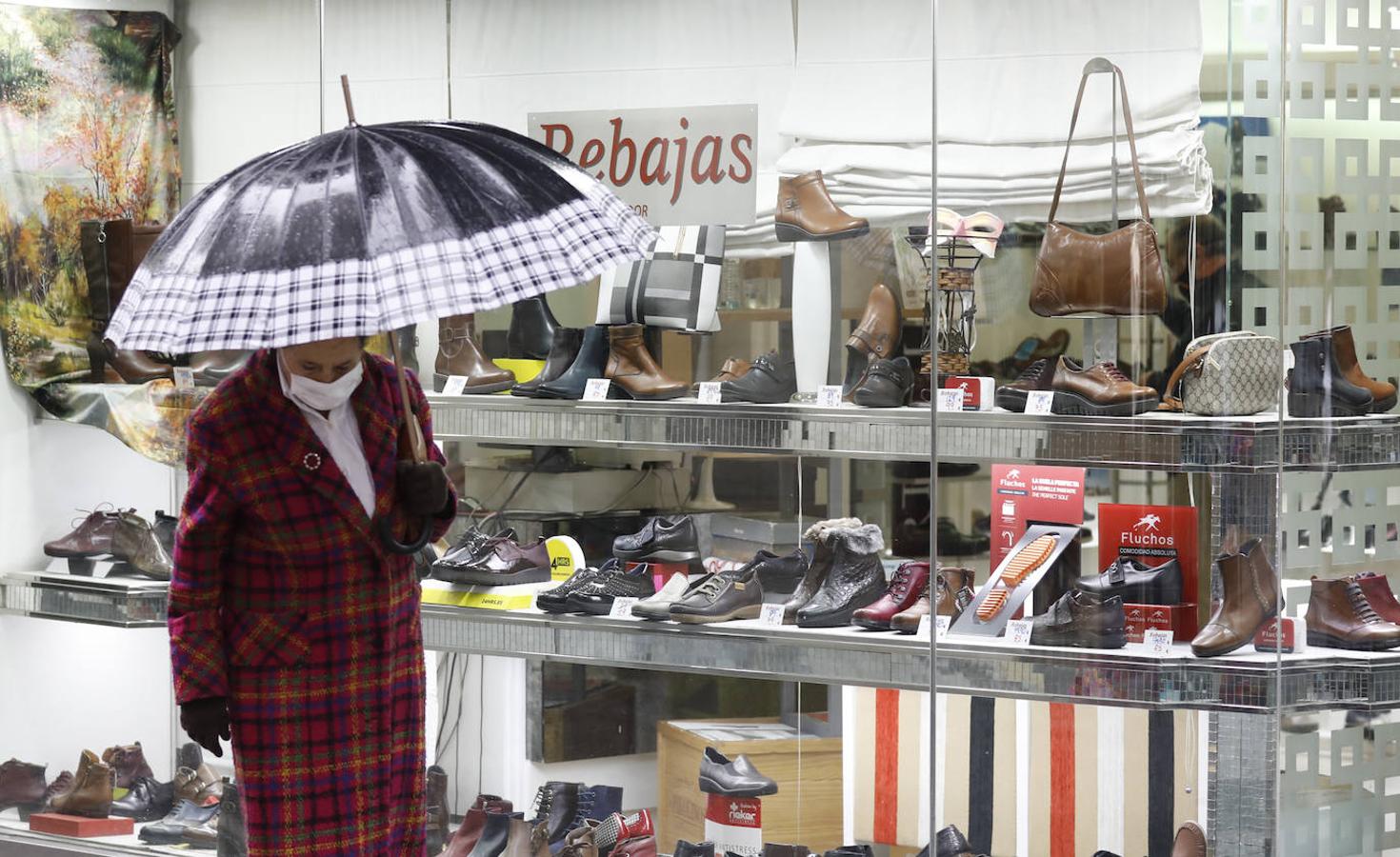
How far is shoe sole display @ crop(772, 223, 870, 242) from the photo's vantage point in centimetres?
358

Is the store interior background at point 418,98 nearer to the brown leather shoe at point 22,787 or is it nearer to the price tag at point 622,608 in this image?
the brown leather shoe at point 22,787

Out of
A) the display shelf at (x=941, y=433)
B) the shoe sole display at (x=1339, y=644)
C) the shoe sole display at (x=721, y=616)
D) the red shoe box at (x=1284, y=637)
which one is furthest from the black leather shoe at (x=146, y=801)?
the shoe sole display at (x=1339, y=644)

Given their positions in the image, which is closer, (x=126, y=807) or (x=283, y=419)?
(x=283, y=419)

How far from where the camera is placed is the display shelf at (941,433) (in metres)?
3.14

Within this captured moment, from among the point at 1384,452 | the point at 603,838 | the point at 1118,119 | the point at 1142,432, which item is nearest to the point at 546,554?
the point at 603,838

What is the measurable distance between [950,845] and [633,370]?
1.43 metres

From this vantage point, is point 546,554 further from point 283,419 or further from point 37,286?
point 37,286

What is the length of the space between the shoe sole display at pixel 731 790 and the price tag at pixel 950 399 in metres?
1.10

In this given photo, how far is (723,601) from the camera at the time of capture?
348cm

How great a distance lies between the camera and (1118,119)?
3.37 meters

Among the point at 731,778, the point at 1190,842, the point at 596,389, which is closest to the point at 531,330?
the point at 596,389

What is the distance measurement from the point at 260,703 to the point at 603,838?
1364 millimetres

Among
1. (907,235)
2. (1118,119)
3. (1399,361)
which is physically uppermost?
(1118,119)

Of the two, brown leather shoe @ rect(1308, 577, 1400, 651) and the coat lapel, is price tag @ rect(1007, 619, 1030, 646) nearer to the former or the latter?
brown leather shoe @ rect(1308, 577, 1400, 651)
